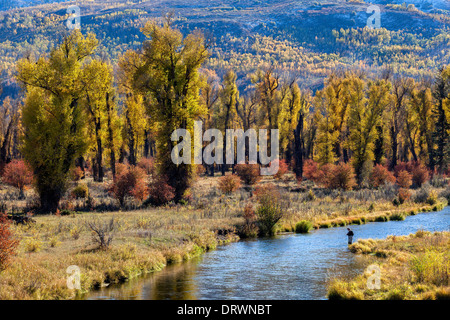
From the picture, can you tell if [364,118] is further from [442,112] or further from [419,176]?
[442,112]

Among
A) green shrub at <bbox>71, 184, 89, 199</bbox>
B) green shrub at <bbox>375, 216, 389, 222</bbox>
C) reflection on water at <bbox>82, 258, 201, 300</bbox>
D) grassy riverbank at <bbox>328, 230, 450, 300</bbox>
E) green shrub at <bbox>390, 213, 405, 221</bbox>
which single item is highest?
green shrub at <bbox>71, 184, 89, 199</bbox>

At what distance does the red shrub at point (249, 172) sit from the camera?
1980 inches

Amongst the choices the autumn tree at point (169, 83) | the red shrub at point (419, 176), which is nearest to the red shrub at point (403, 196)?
the red shrub at point (419, 176)

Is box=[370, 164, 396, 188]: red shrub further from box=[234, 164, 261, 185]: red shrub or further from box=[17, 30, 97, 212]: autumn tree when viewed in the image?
box=[17, 30, 97, 212]: autumn tree

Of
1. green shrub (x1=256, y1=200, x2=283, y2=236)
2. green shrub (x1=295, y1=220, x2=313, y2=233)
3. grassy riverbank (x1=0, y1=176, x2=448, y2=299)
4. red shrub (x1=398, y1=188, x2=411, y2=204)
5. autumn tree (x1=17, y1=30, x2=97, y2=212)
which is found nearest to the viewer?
grassy riverbank (x1=0, y1=176, x2=448, y2=299)

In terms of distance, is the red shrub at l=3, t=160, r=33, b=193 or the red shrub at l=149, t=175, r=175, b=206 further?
the red shrub at l=3, t=160, r=33, b=193

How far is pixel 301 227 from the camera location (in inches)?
1214

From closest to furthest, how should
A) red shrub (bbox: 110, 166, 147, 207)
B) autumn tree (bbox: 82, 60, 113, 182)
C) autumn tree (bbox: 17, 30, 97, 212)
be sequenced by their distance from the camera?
1. autumn tree (bbox: 17, 30, 97, 212)
2. red shrub (bbox: 110, 166, 147, 207)
3. autumn tree (bbox: 82, 60, 113, 182)

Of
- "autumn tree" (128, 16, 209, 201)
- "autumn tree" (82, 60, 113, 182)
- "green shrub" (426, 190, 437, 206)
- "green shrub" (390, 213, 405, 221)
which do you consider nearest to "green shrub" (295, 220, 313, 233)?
"green shrub" (390, 213, 405, 221)

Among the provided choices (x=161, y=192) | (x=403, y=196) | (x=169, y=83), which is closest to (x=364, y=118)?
(x=403, y=196)

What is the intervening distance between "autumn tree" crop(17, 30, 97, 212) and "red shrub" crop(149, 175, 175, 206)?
6034mm

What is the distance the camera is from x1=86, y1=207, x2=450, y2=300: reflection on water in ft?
53.2

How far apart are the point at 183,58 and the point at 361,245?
845 inches
